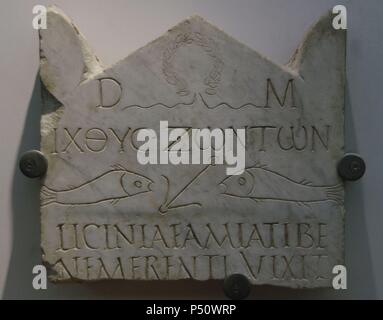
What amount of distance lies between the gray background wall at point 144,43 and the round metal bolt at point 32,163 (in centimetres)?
Result: 19

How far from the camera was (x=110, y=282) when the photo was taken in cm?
229

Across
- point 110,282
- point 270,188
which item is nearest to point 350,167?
point 270,188

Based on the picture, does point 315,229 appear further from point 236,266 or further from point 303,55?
point 303,55

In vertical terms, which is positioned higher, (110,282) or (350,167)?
(350,167)

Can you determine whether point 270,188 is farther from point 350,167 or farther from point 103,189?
point 103,189

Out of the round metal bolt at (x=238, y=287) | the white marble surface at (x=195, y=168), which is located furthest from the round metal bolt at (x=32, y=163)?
the round metal bolt at (x=238, y=287)

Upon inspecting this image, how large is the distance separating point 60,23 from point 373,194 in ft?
4.73

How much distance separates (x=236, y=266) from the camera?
2123 mm

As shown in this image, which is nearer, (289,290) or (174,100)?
(174,100)

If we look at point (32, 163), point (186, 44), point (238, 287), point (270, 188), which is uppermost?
point (186, 44)

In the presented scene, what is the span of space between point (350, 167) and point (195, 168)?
23.7 inches

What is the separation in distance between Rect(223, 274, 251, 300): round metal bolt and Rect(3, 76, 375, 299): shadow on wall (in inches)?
6.8

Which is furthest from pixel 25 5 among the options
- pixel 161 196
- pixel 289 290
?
pixel 289 290

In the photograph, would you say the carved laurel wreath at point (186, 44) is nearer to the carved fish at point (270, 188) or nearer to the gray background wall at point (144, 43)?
the gray background wall at point (144, 43)
